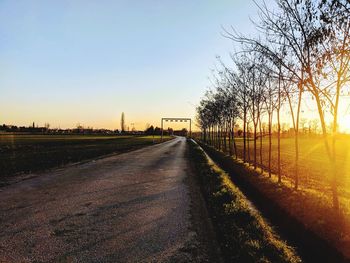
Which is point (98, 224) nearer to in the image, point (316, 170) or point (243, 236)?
point (243, 236)

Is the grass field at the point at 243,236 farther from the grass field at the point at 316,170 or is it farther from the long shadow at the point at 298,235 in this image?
the grass field at the point at 316,170

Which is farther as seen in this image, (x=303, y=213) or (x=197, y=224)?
(x=303, y=213)

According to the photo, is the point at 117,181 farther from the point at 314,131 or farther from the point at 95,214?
the point at 314,131

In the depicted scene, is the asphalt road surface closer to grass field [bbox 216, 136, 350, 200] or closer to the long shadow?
the long shadow

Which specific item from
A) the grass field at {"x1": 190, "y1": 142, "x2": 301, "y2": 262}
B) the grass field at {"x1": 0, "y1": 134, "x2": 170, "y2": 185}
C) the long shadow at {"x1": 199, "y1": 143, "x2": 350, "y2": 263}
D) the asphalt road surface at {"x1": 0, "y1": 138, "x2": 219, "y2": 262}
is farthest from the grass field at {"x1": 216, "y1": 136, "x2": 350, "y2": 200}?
the grass field at {"x1": 0, "y1": 134, "x2": 170, "y2": 185}

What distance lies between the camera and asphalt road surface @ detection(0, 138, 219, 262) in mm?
6316

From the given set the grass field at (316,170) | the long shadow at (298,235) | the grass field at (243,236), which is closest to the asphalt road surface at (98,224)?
the grass field at (243,236)

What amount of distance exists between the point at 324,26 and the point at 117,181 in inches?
424

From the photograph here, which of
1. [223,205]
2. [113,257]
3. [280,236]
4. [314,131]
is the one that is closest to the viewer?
[113,257]

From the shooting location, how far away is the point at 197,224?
28.0 ft

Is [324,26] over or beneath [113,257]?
over

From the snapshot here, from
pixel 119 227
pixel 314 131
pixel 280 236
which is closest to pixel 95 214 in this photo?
pixel 119 227

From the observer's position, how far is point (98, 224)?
8.34 metres

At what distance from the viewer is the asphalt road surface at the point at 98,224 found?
632 cm
